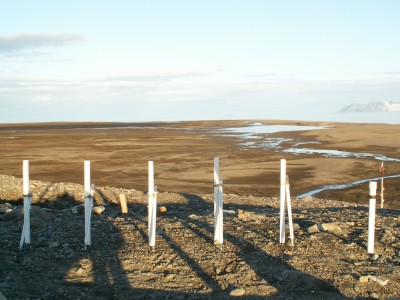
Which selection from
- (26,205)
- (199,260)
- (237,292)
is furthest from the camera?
(26,205)

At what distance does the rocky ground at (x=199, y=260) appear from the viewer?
24.0 feet

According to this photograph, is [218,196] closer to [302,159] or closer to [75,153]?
[302,159]

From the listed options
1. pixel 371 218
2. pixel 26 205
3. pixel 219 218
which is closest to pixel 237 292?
pixel 219 218

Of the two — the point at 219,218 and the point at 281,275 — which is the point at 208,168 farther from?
the point at 281,275

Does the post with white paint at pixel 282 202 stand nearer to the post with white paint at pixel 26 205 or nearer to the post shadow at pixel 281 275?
the post shadow at pixel 281 275

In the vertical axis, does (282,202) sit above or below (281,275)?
above

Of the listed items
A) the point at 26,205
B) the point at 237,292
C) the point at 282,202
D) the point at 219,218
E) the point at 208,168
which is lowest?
the point at 208,168

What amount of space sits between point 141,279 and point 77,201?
10272mm

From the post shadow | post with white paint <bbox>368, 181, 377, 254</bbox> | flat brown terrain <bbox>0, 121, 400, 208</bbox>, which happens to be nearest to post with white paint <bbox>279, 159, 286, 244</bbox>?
the post shadow

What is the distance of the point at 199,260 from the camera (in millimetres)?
8609

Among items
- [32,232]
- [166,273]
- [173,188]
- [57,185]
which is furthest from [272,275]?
[173,188]

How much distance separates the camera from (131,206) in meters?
16.0

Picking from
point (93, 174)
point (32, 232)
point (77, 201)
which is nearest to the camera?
point (32, 232)

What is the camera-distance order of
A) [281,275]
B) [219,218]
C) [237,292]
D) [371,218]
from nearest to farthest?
[237,292], [281,275], [371,218], [219,218]
